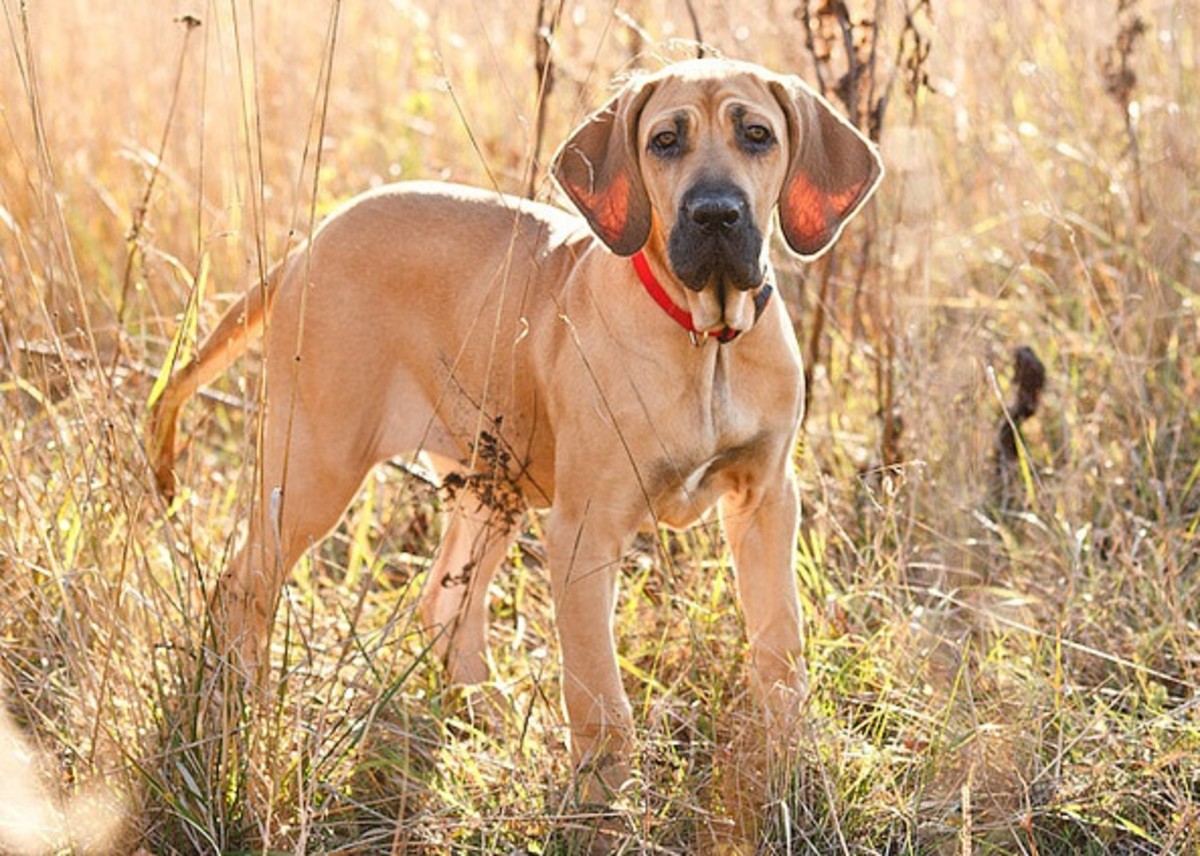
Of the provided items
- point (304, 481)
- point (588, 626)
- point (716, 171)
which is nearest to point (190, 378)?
point (304, 481)

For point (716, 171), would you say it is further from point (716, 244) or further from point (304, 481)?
point (304, 481)

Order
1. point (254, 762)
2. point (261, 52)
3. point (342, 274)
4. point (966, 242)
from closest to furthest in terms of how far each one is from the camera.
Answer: point (254, 762) < point (342, 274) < point (966, 242) < point (261, 52)

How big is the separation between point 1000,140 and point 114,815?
4.20 meters

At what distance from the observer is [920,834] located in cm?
347

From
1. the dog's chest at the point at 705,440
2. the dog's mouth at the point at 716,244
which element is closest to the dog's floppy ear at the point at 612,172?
the dog's mouth at the point at 716,244

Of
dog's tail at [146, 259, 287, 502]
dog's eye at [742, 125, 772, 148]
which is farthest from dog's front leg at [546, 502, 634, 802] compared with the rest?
dog's tail at [146, 259, 287, 502]

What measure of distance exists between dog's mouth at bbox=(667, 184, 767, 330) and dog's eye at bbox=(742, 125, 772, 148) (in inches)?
5.3

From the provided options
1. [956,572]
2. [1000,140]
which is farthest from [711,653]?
[1000,140]

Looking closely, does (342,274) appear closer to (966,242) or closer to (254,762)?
(254,762)

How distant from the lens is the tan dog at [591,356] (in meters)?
3.55

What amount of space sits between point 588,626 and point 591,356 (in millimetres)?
553

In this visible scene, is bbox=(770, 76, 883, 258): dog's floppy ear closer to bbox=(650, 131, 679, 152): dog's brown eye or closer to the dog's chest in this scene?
bbox=(650, 131, 679, 152): dog's brown eye

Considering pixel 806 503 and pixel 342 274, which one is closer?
pixel 342 274

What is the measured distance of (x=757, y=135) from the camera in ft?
11.6
